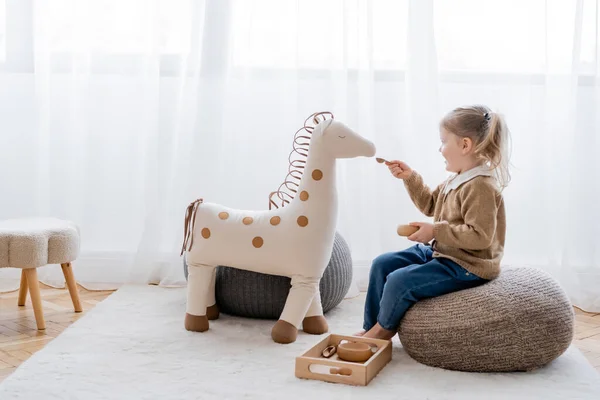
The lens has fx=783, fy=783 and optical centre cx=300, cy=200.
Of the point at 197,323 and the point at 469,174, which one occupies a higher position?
the point at 469,174

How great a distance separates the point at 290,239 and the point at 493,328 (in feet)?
2.20

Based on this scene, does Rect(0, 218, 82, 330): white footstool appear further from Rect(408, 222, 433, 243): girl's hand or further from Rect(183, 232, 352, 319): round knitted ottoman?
Rect(408, 222, 433, 243): girl's hand

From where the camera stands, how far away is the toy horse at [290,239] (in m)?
2.41

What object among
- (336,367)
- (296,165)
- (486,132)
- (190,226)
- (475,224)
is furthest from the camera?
(296,165)

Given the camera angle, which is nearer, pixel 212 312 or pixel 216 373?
pixel 216 373

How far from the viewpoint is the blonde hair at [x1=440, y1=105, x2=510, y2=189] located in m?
2.27

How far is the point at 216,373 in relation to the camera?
6.84ft

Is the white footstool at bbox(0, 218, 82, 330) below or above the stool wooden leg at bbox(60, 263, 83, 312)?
above

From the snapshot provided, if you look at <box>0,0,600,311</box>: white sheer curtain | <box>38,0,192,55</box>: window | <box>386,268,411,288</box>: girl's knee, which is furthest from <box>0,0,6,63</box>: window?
<box>386,268,411,288</box>: girl's knee

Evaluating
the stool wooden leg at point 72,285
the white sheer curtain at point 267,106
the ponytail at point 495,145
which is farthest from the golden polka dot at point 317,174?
the stool wooden leg at point 72,285

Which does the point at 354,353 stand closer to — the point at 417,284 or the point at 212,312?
the point at 417,284

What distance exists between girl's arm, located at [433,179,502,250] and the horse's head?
0.35 metres

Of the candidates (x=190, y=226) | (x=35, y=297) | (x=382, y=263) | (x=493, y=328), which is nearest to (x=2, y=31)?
(x=35, y=297)

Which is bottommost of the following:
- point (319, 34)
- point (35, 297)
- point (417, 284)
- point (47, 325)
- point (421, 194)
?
point (47, 325)
